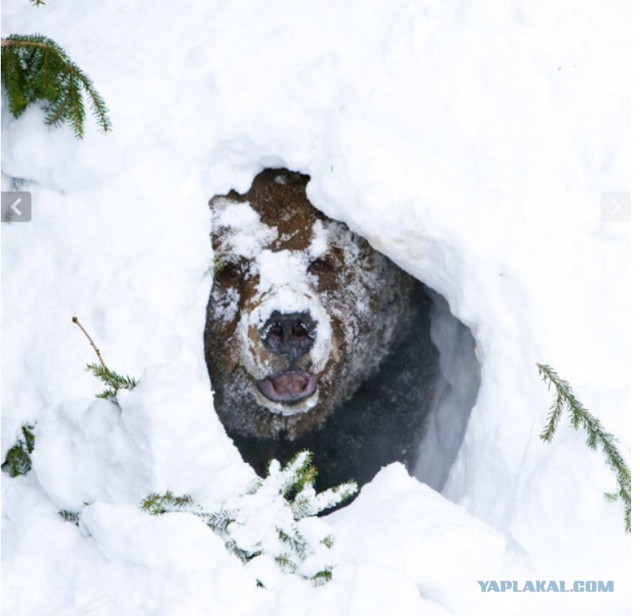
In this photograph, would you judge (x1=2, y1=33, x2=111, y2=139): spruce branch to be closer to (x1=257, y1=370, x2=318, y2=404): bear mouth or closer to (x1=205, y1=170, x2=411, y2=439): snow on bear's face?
(x1=205, y1=170, x2=411, y2=439): snow on bear's face

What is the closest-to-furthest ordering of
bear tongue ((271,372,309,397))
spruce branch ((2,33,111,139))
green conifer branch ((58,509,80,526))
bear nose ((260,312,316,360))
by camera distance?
green conifer branch ((58,509,80,526)) → spruce branch ((2,33,111,139)) → bear nose ((260,312,316,360)) → bear tongue ((271,372,309,397))

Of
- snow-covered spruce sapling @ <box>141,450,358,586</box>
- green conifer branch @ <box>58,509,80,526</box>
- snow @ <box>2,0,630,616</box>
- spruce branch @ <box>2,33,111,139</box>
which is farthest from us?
spruce branch @ <box>2,33,111,139</box>

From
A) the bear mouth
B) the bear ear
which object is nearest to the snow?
the bear ear

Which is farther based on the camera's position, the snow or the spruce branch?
the spruce branch

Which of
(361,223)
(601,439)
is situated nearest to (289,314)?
(361,223)

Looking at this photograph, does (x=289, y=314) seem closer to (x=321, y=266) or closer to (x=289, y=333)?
(x=289, y=333)

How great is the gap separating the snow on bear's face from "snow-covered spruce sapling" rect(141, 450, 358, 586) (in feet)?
4.86

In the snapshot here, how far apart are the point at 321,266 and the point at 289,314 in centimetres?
47

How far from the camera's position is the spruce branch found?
4.06 metres

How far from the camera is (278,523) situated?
3.39 metres

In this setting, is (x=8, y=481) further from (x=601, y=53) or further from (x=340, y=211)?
(x=601, y=53)

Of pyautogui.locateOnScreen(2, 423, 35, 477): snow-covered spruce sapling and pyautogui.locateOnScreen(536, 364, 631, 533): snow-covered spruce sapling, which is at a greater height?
pyautogui.locateOnScreen(536, 364, 631, 533): snow-covered spruce sapling

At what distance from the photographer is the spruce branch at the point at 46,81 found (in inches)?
160

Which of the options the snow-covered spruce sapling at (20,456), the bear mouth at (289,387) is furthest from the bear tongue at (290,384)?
the snow-covered spruce sapling at (20,456)
